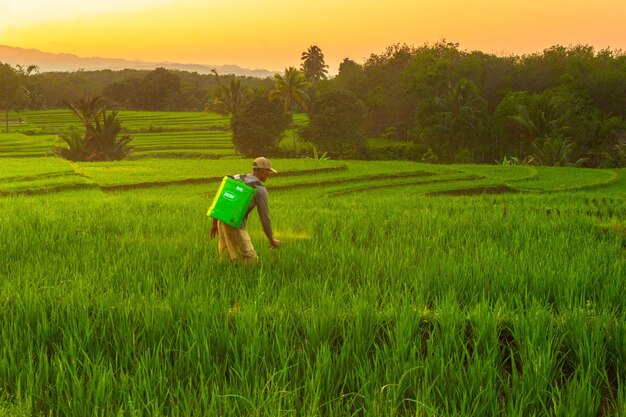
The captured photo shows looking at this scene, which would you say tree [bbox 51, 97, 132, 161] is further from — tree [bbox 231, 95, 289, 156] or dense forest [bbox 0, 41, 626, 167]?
dense forest [bbox 0, 41, 626, 167]

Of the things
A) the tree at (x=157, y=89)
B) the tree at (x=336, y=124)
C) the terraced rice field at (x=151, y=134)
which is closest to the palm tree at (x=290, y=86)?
the tree at (x=336, y=124)

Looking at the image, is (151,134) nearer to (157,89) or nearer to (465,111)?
(157,89)

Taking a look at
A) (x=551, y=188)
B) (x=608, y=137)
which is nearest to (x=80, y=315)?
(x=551, y=188)

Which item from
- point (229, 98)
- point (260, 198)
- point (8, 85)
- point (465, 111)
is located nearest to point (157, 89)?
point (8, 85)

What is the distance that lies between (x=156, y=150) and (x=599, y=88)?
29852mm

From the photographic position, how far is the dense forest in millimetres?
33656

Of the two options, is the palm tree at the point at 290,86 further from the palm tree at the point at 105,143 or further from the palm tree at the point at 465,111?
the palm tree at the point at 105,143

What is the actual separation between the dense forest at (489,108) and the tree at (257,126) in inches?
83.5

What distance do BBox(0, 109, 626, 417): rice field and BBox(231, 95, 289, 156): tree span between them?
31.4m

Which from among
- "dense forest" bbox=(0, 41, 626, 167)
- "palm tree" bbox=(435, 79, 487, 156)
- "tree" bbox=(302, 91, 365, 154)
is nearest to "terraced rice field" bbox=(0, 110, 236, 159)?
"dense forest" bbox=(0, 41, 626, 167)

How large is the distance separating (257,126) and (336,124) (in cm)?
525

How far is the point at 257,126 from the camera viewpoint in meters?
39.3

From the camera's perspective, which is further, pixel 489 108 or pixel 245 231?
pixel 489 108

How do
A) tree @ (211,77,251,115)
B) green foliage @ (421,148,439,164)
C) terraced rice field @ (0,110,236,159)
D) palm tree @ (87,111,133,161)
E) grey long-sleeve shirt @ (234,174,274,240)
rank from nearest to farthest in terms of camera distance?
1. grey long-sleeve shirt @ (234,174,274,240)
2. palm tree @ (87,111,133,161)
3. green foliage @ (421,148,439,164)
4. terraced rice field @ (0,110,236,159)
5. tree @ (211,77,251,115)
